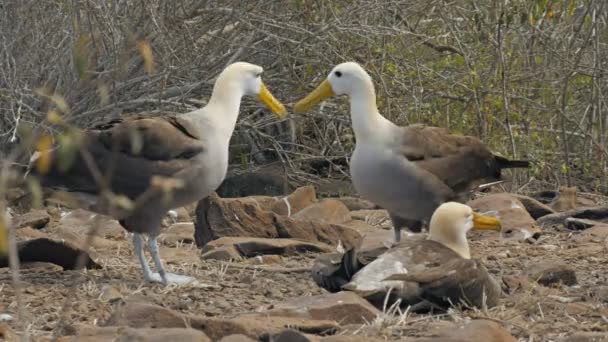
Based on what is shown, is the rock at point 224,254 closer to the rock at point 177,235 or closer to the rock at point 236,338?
the rock at point 177,235

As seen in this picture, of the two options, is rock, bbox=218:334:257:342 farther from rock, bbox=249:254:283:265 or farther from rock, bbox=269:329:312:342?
rock, bbox=249:254:283:265

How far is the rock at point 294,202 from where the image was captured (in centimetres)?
809

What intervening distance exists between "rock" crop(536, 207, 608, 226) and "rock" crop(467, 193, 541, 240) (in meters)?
0.15

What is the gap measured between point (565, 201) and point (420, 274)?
3647mm

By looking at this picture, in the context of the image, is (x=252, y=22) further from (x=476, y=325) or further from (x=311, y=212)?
(x=476, y=325)

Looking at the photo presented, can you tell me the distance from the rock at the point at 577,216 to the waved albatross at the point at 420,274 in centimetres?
→ 231

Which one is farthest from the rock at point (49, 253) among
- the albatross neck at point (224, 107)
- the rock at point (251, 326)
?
the rock at point (251, 326)

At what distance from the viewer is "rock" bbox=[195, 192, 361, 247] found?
22.7 feet

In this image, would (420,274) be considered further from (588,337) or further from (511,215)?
(511,215)

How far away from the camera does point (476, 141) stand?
6.98 m

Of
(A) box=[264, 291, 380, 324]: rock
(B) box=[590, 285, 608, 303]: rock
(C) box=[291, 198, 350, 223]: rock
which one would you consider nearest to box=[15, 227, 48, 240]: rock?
(C) box=[291, 198, 350, 223]: rock

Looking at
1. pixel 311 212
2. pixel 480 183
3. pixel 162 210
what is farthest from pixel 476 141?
pixel 162 210

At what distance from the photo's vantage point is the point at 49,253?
20.1ft

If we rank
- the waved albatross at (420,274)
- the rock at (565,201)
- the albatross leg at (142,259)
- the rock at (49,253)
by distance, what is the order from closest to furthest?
the waved albatross at (420,274) → the albatross leg at (142,259) → the rock at (49,253) → the rock at (565,201)
